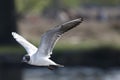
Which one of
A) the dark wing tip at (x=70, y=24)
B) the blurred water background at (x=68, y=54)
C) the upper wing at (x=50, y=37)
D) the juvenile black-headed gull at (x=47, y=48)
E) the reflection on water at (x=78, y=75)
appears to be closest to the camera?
the dark wing tip at (x=70, y=24)

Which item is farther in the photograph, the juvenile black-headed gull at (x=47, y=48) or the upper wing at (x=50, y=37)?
the upper wing at (x=50, y=37)

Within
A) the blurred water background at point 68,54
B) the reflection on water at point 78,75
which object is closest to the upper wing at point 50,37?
the blurred water background at point 68,54


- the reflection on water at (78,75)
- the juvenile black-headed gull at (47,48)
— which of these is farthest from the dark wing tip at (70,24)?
the reflection on water at (78,75)

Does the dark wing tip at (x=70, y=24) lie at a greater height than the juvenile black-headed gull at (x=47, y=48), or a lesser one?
greater

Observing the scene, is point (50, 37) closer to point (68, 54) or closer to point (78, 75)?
point (68, 54)

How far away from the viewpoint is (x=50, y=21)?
1788 inches

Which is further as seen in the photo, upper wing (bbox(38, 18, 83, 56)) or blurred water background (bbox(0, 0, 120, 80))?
blurred water background (bbox(0, 0, 120, 80))

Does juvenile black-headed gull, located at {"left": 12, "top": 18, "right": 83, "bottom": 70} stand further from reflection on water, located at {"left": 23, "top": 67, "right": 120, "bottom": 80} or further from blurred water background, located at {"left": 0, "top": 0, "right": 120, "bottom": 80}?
reflection on water, located at {"left": 23, "top": 67, "right": 120, "bottom": 80}

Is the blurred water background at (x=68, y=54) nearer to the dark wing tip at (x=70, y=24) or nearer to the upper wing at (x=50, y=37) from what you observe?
the upper wing at (x=50, y=37)

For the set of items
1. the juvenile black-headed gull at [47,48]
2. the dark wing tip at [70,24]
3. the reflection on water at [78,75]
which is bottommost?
the juvenile black-headed gull at [47,48]

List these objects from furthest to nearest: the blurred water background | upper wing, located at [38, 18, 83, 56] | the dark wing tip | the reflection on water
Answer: the reflection on water
the blurred water background
upper wing, located at [38, 18, 83, 56]
the dark wing tip

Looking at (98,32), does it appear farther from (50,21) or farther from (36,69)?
(36,69)

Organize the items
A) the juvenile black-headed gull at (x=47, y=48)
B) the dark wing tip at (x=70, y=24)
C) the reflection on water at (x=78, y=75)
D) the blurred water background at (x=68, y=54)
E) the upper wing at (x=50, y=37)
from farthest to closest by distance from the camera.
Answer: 1. the reflection on water at (x=78, y=75)
2. the blurred water background at (x=68, y=54)
3. the upper wing at (x=50, y=37)
4. the juvenile black-headed gull at (x=47, y=48)
5. the dark wing tip at (x=70, y=24)

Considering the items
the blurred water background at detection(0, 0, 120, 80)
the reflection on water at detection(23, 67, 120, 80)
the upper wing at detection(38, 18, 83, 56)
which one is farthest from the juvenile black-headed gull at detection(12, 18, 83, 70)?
the reflection on water at detection(23, 67, 120, 80)
